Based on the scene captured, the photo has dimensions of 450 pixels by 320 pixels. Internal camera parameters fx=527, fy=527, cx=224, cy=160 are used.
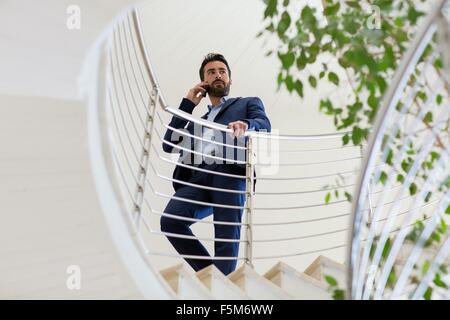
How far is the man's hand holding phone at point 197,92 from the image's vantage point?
284 cm

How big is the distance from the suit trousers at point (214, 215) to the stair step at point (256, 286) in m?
0.23

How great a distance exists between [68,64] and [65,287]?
1.19m

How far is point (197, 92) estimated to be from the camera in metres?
2.86

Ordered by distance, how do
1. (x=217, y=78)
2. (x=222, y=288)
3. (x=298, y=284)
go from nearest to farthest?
(x=222, y=288) → (x=298, y=284) → (x=217, y=78)

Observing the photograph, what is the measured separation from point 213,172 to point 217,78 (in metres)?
0.73

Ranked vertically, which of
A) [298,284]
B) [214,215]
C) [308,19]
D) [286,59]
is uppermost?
[308,19]

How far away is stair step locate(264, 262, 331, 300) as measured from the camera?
211cm

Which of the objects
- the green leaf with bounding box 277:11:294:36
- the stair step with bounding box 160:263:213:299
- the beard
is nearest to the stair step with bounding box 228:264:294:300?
the stair step with bounding box 160:263:213:299

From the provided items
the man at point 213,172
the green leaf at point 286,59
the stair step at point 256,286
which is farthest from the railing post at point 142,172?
the green leaf at point 286,59

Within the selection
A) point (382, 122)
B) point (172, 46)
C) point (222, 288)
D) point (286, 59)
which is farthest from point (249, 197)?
point (172, 46)

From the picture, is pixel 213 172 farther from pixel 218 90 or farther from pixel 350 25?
pixel 350 25

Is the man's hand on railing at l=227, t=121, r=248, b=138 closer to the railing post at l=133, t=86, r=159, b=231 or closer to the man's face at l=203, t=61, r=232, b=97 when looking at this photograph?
the railing post at l=133, t=86, r=159, b=231

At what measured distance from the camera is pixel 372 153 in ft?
4.57
